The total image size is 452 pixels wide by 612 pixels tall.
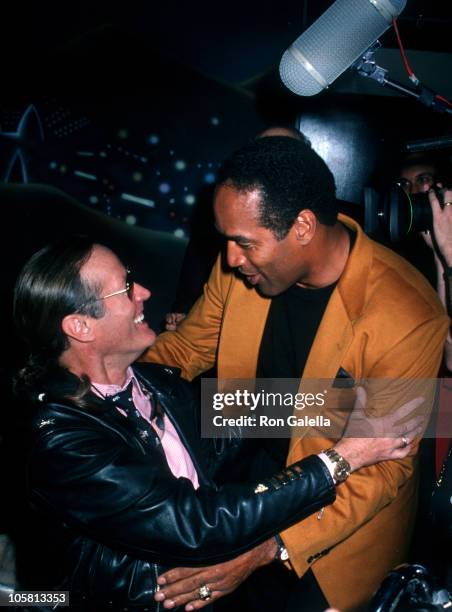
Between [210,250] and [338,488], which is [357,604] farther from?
[210,250]

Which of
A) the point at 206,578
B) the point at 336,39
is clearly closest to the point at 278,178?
the point at 336,39

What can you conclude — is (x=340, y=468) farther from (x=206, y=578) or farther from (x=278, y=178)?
(x=278, y=178)

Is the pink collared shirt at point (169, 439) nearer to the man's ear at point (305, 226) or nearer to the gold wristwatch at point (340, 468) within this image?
the gold wristwatch at point (340, 468)

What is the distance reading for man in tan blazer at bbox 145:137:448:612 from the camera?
5.01ft

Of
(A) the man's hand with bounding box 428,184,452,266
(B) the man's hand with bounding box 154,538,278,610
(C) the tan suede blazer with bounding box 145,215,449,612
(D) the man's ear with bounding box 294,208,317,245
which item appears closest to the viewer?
(B) the man's hand with bounding box 154,538,278,610

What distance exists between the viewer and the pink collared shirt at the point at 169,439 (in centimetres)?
162

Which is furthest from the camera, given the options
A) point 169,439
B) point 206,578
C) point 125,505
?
point 169,439

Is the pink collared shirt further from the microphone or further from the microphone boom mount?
the microphone boom mount

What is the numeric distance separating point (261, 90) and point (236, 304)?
2384 mm

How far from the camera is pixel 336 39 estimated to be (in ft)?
4.95

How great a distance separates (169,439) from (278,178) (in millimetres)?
985

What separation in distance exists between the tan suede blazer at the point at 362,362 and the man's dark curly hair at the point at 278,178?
0.28 meters

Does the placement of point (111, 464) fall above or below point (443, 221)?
below

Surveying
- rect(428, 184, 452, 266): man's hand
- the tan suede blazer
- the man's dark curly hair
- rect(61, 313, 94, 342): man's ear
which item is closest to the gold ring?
the tan suede blazer
